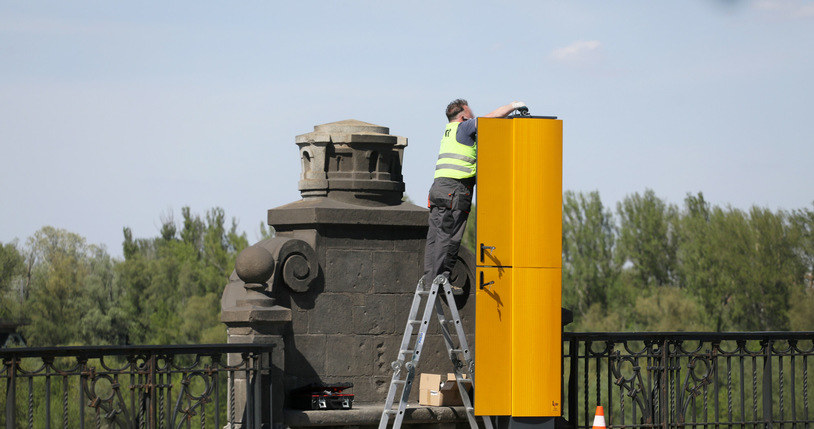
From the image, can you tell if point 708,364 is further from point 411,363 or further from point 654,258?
point 654,258

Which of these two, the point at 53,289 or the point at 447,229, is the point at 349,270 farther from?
the point at 53,289

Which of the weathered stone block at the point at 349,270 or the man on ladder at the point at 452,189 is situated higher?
the man on ladder at the point at 452,189

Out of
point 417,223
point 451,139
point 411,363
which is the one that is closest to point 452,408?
point 411,363

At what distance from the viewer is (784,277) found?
49969 mm

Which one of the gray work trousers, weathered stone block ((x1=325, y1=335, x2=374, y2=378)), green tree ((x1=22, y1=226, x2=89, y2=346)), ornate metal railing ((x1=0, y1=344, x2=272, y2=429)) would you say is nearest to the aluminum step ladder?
the gray work trousers

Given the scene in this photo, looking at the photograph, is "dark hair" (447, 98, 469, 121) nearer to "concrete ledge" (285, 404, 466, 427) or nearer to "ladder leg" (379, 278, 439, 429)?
"ladder leg" (379, 278, 439, 429)

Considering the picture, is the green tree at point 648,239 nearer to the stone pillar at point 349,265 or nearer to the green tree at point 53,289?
the green tree at point 53,289

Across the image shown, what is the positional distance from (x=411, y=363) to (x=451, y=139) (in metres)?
1.67

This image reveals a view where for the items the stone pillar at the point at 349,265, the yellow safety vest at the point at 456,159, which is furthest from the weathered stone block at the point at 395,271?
the yellow safety vest at the point at 456,159

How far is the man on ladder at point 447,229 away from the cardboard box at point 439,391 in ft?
1.05

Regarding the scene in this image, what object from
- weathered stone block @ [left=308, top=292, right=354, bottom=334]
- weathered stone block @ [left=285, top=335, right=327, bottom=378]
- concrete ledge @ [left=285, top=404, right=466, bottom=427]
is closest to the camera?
concrete ledge @ [left=285, top=404, right=466, bottom=427]

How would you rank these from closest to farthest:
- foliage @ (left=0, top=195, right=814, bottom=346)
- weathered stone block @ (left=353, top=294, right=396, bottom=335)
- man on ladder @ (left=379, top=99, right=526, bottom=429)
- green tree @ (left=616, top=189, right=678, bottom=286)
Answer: man on ladder @ (left=379, top=99, right=526, bottom=429)
weathered stone block @ (left=353, top=294, right=396, bottom=335)
foliage @ (left=0, top=195, right=814, bottom=346)
green tree @ (left=616, top=189, right=678, bottom=286)

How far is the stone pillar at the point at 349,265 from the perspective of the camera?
9219 mm

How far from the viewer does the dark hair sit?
877 cm
